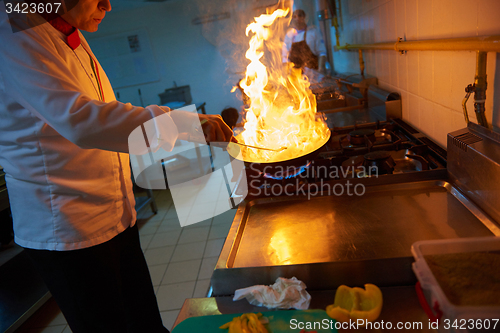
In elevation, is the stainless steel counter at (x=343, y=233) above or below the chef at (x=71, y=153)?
below

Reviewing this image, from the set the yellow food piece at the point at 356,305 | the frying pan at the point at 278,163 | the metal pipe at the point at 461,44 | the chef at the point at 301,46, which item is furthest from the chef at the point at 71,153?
the chef at the point at 301,46

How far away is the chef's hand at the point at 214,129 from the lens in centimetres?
103

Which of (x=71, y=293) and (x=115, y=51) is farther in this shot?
(x=115, y=51)

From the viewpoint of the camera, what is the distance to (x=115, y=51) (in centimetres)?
753

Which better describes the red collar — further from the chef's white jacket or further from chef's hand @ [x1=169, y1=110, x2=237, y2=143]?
chef's hand @ [x1=169, y1=110, x2=237, y2=143]

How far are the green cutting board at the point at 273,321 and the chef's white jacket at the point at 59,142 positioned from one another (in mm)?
532

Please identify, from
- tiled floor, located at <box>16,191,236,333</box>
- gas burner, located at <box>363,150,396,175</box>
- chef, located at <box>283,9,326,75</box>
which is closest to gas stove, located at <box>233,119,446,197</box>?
gas burner, located at <box>363,150,396,175</box>

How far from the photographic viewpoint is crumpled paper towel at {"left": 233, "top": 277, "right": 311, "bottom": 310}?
0.79 metres

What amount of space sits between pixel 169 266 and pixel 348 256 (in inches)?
85.6

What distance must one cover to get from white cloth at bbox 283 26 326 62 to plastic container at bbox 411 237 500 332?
312 cm

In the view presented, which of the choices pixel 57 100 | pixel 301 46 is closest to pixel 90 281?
pixel 57 100

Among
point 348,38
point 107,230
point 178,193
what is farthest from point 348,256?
point 178,193

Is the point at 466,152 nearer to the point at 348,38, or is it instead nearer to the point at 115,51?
the point at 348,38

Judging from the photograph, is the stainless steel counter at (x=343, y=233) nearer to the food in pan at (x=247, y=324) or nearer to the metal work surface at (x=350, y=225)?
the metal work surface at (x=350, y=225)
